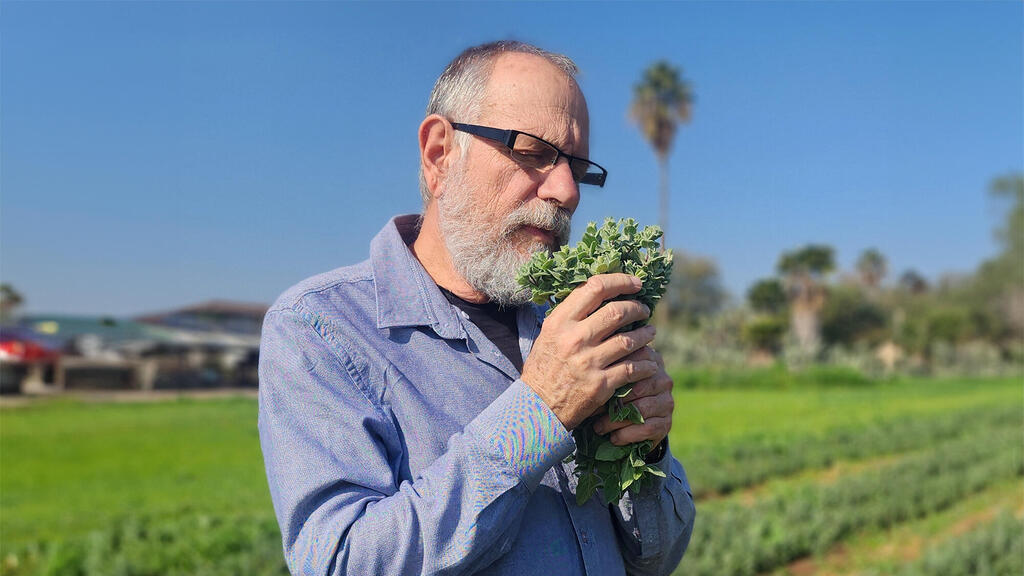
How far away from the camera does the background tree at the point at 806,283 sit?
147 ft

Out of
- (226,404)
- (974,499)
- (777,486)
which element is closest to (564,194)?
(777,486)

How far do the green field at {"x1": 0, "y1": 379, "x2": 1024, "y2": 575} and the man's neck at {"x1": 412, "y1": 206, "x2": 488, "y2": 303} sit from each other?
455cm

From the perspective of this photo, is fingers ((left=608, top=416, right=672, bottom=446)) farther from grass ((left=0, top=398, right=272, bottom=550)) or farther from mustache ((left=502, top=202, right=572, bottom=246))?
grass ((left=0, top=398, right=272, bottom=550))

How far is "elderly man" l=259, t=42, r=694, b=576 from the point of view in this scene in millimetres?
1676

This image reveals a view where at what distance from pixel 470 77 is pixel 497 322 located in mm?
649

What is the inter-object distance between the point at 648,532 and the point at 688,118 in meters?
41.2

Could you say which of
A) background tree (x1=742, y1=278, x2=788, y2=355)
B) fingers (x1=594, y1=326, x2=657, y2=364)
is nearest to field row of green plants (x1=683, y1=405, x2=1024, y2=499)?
fingers (x1=594, y1=326, x2=657, y2=364)

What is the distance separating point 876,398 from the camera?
25.0 m

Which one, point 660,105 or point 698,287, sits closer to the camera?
point 660,105

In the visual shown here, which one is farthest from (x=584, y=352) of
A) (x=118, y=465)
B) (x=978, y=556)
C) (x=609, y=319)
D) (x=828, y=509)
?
(x=118, y=465)

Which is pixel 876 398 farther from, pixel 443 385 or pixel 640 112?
→ pixel 443 385

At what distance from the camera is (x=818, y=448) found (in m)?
13.5

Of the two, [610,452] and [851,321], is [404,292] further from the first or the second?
[851,321]

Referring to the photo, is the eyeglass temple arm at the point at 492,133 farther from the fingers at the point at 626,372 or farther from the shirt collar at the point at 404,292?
the fingers at the point at 626,372
